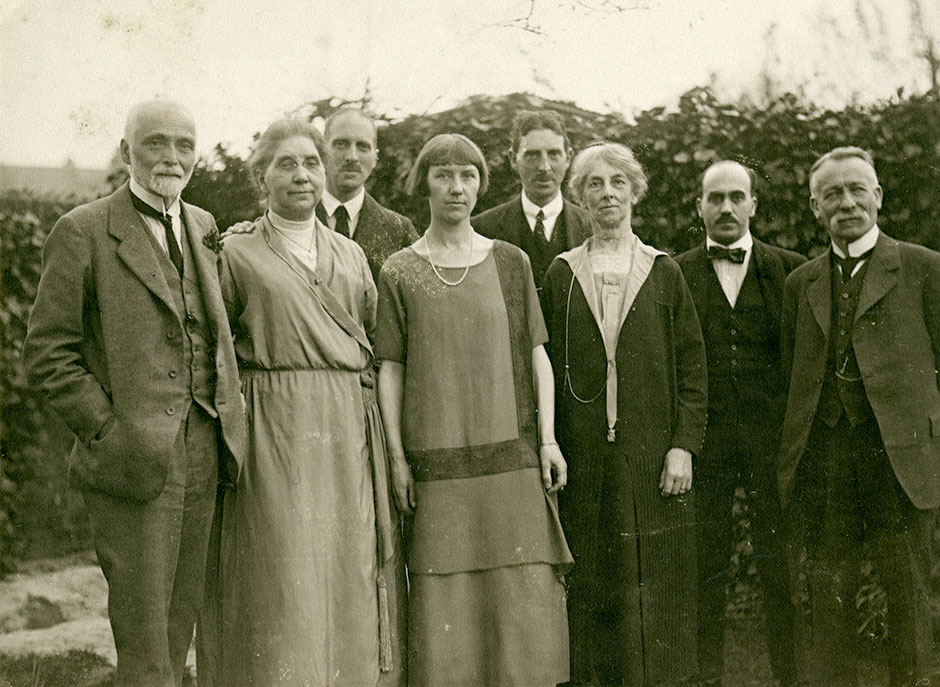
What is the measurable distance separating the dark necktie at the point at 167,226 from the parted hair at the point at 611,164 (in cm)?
169

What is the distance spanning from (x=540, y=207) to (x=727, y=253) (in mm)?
883

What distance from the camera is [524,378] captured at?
3.62m

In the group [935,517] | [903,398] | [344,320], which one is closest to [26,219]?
[344,320]

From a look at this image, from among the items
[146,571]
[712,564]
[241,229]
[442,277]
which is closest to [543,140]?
[442,277]

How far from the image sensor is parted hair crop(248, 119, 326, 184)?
348 centimetres

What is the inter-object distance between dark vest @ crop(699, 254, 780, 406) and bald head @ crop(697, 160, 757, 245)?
24 centimetres

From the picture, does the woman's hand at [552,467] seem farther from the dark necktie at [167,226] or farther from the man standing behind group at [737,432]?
the dark necktie at [167,226]

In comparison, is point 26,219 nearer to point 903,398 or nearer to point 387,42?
point 387,42

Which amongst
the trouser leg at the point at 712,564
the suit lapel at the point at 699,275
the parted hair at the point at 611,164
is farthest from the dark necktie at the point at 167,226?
the trouser leg at the point at 712,564

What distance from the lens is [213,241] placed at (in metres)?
3.38

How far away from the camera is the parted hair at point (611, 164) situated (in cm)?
375

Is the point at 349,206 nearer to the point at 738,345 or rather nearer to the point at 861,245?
the point at 738,345


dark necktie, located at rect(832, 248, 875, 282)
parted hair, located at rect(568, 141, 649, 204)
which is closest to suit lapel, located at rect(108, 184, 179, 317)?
parted hair, located at rect(568, 141, 649, 204)

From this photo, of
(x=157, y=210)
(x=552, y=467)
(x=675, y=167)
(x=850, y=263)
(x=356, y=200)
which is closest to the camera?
(x=157, y=210)
